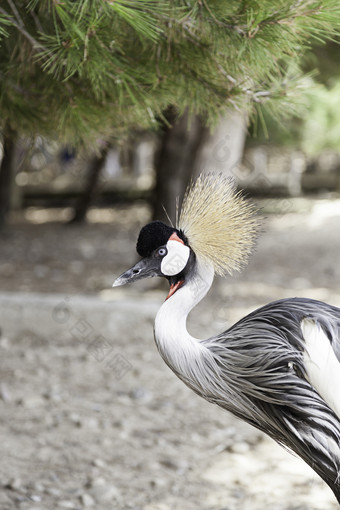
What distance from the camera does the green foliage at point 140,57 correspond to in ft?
5.57

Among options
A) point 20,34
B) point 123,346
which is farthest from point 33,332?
point 20,34

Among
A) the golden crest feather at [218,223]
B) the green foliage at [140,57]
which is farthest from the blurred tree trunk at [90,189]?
the golden crest feather at [218,223]

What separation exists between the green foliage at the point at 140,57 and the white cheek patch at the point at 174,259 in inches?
18.4

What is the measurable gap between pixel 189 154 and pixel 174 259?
12.8 ft

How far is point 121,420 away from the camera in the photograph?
10.3 ft

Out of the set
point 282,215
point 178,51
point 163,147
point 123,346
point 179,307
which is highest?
point 178,51

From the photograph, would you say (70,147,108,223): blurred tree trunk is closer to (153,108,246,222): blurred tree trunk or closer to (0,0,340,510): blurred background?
(0,0,340,510): blurred background

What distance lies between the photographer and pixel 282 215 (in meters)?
9.98

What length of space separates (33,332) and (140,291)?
127 cm

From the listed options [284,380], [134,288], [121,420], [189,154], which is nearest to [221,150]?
[189,154]

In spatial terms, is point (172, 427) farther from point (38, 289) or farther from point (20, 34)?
point (38, 289)

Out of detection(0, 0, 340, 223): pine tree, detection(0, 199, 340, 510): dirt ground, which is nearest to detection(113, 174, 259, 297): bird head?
detection(0, 0, 340, 223): pine tree

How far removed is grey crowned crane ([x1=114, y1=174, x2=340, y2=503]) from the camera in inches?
65.3

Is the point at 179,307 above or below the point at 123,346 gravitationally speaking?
above
